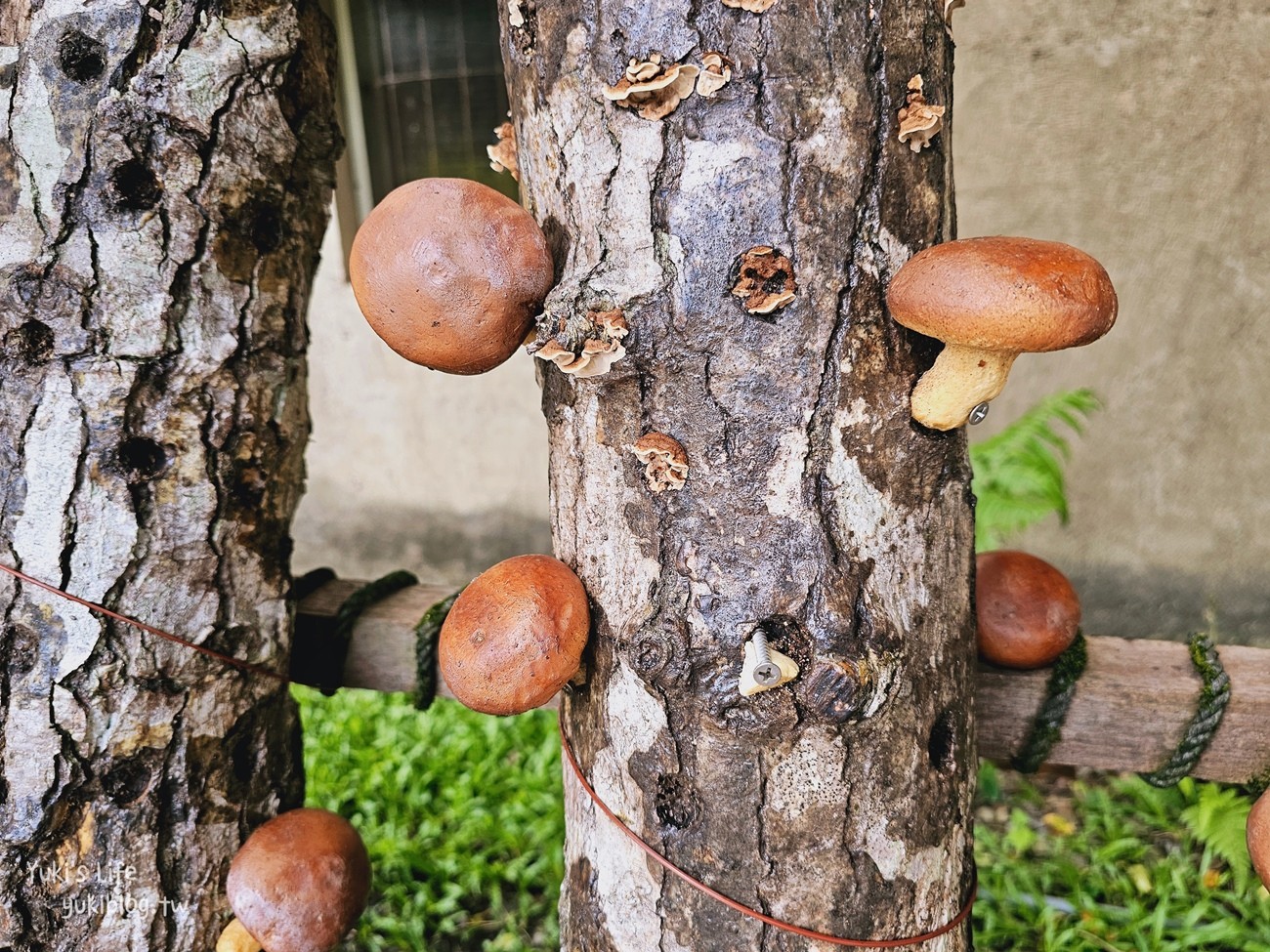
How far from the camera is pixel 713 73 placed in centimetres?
122

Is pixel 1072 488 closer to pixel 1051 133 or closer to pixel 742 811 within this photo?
pixel 1051 133

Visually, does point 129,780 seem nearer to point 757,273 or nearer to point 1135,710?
point 757,273

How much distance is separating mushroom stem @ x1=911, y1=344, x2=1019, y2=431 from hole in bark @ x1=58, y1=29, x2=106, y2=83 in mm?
1518

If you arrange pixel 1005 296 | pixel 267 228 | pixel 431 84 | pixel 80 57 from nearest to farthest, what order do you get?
pixel 1005 296
pixel 80 57
pixel 267 228
pixel 431 84

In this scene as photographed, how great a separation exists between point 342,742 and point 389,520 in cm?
166

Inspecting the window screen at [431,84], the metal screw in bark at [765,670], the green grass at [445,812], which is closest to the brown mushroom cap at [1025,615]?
the metal screw in bark at [765,670]

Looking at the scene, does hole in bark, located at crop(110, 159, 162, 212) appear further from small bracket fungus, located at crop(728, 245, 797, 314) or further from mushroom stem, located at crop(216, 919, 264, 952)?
mushroom stem, located at crop(216, 919, 264, 952)

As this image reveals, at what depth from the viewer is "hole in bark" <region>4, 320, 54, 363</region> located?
5.31 ft

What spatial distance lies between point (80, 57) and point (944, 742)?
1.88 m

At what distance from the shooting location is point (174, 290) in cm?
167

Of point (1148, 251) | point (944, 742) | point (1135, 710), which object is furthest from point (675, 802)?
point (1148, 251)

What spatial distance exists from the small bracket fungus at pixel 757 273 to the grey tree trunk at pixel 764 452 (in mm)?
13

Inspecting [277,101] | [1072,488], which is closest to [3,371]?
[277,101]

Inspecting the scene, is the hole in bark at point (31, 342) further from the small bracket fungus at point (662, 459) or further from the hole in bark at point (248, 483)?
the small bracket fungus at point (662, 459)
